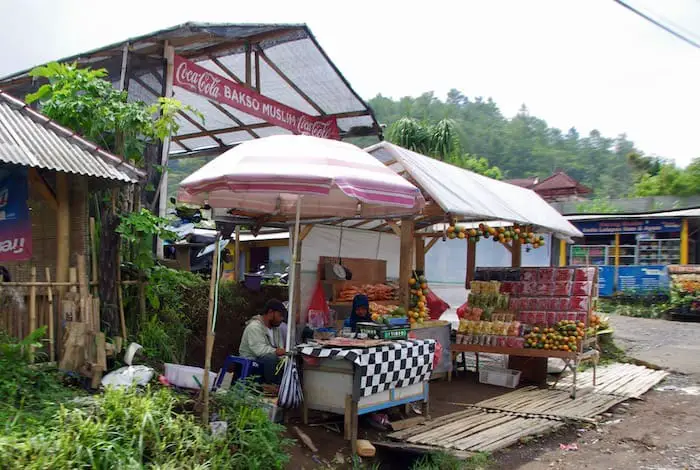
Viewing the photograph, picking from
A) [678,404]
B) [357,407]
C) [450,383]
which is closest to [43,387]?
[357,407]

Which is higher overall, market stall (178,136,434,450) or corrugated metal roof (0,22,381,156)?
corrugated metal roof (0,22,381,156)

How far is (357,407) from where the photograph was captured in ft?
20.2

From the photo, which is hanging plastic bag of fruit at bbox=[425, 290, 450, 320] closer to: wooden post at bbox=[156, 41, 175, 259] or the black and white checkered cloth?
the black and white checkered cloth

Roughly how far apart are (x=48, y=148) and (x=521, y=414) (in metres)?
6.21

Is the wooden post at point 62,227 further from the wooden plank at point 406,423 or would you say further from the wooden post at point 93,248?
the wooden plank at point 406,423

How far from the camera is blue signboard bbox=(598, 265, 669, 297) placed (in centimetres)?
1958

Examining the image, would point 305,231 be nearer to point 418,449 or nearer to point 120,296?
point 120,296

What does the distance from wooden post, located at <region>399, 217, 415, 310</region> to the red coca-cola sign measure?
3963mm

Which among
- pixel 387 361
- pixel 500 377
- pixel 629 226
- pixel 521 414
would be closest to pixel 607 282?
pixel 629 226

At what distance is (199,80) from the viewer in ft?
32.1

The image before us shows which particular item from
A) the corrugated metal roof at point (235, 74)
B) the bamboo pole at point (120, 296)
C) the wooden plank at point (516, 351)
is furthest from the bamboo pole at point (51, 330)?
the wooden plank at point (516, 351)

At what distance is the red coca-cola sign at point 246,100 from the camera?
961cm

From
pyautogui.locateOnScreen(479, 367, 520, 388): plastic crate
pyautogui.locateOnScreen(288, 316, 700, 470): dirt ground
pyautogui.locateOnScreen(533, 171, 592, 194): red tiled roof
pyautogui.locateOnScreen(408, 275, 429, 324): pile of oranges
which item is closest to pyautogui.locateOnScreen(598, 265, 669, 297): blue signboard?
pyautogui.locateOnScreen(288, 316, 700, 470): dirt ground

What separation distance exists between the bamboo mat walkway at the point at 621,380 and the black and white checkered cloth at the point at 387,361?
11.8ft
